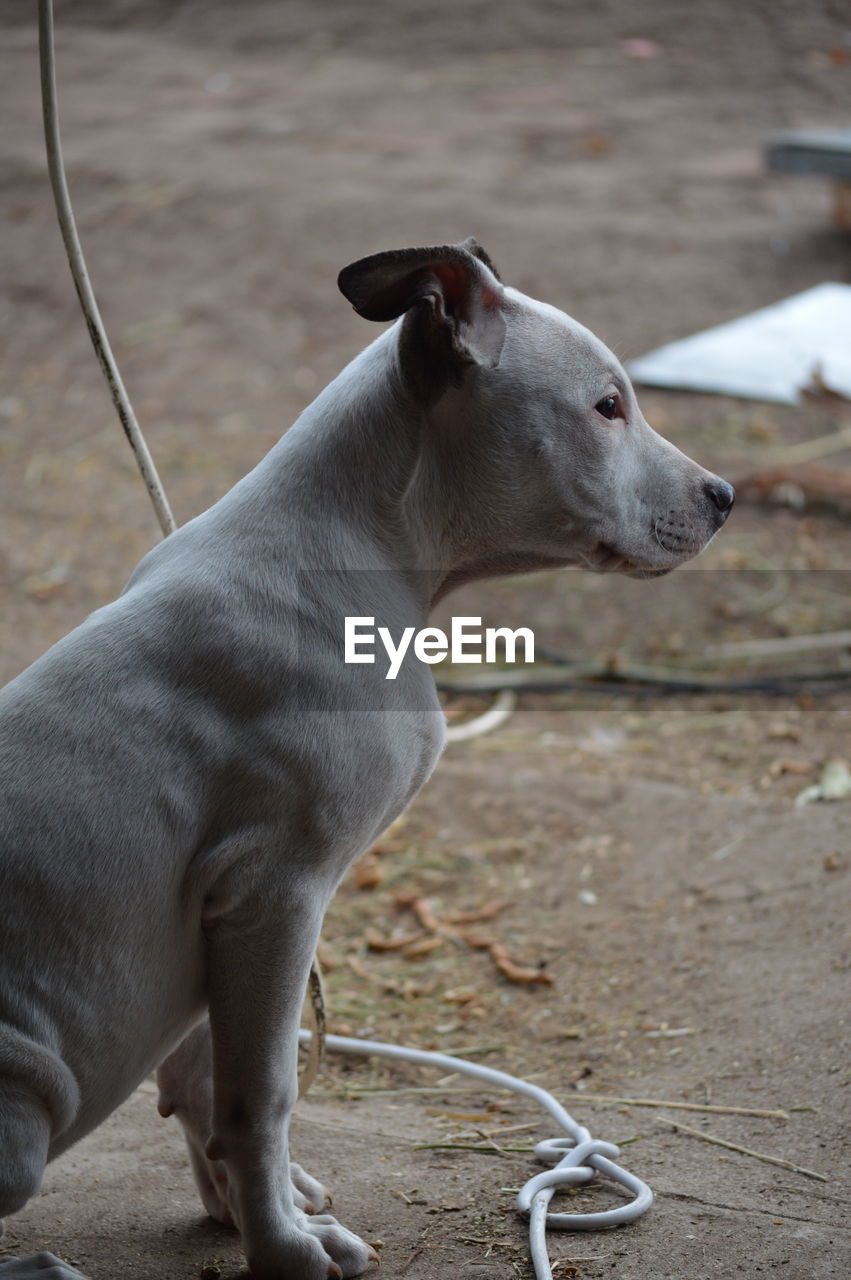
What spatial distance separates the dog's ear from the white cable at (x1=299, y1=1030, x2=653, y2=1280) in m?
1.48

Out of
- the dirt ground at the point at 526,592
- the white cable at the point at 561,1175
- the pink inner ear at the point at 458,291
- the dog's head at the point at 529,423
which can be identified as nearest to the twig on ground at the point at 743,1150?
the dirt ground at the point at 526,592

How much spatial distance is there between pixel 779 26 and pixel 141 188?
24.2ft

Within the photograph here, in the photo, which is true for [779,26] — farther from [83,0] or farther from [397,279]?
[397,279]

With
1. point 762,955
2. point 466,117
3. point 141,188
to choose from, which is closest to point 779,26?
point 466,117

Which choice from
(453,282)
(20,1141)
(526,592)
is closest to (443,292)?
(453,282)

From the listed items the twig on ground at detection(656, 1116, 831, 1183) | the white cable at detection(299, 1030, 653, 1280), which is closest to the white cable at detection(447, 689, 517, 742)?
the white cable at detection(299, 1030, 653, 1280)

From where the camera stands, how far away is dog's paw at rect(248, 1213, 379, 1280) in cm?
232

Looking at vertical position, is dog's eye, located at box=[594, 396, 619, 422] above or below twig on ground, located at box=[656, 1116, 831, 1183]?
above

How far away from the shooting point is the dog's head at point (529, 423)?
2285 mm

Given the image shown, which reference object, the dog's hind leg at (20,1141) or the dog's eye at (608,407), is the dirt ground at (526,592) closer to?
the dog's eye at (608,407)

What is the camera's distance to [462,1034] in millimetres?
3525

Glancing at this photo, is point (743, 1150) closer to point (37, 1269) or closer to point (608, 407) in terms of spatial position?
point (37, 1269)

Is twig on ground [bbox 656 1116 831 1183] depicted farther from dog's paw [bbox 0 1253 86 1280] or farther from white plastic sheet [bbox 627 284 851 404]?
white plastic sheet [bbox 627 284 851 404]

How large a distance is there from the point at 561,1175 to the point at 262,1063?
759 mm
